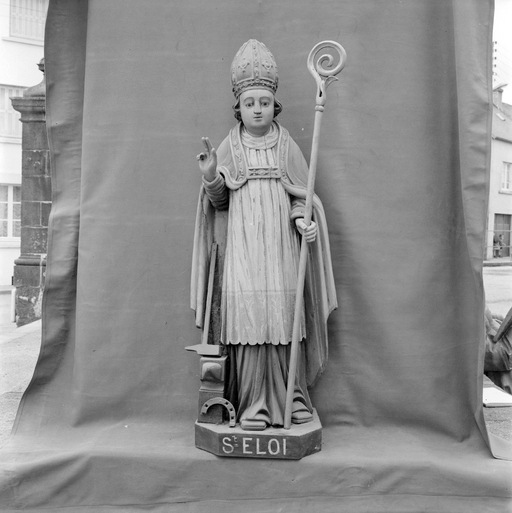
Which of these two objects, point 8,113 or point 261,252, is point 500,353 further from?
point 8,113

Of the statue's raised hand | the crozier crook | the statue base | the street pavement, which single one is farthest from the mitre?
the street pavement

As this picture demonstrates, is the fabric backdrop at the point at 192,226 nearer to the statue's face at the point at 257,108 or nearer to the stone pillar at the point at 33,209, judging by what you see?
the statue's face at the point at 257,108

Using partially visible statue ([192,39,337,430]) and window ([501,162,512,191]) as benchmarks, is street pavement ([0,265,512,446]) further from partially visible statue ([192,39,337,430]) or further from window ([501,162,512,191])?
window ([501,162,512,191])

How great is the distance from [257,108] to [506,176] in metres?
21.5

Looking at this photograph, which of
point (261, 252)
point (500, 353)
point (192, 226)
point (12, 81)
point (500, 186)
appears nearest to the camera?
point (261, 252)

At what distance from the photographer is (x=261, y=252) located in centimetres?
305

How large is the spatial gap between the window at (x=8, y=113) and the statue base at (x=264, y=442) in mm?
14616

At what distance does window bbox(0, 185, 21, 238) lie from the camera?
52.2 ft

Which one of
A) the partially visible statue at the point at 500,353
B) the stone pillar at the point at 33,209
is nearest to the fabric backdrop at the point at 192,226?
the partially visible statue at the point at 500,353

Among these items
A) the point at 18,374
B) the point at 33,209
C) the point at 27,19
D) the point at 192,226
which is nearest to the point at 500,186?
the point at 27,19

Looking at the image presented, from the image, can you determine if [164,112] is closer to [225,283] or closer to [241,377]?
[225,283]

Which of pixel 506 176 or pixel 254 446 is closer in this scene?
pixel 254 446

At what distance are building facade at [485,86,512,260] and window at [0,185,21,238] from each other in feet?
49.0

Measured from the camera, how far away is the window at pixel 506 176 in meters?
22.3
